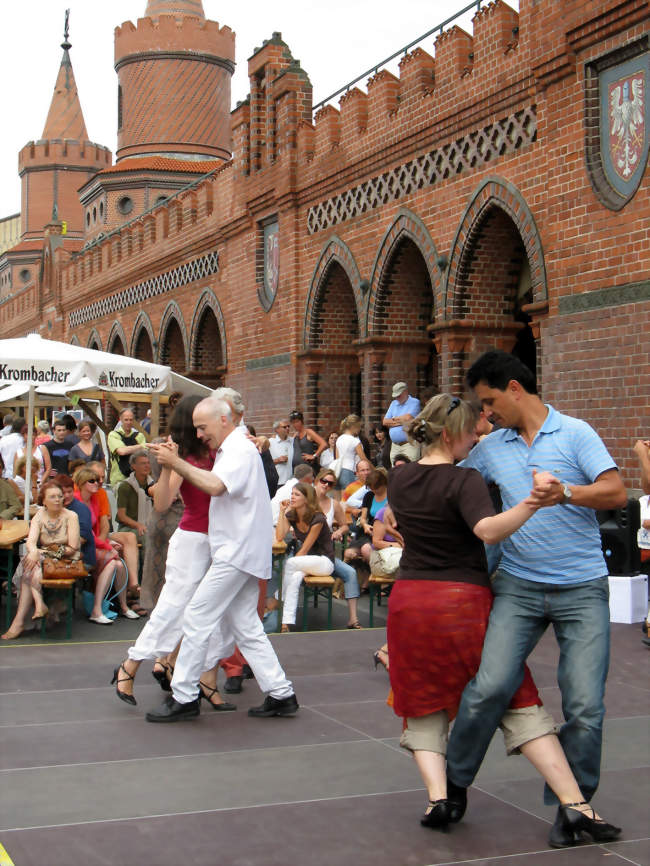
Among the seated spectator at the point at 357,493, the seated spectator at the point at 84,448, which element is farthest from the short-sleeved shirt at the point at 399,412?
the seated spectator at the point at 84,448

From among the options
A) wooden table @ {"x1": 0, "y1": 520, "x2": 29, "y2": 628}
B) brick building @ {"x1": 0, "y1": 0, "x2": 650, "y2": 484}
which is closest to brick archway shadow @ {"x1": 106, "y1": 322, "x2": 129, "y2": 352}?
brick building @ {"x1": 0, "y1": 0, "x2": 650, "y2": 484}

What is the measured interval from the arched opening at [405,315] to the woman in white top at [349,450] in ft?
7.59

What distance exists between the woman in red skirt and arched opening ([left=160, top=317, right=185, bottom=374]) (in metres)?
24.5

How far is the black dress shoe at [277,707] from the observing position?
21.6ft

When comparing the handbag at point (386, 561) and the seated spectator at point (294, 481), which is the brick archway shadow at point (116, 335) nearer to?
the seated spectator at point (294, 481)

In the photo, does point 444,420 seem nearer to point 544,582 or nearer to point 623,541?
point 544,582

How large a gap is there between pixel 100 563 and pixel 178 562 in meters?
3.92

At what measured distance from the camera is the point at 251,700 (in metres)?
7.12

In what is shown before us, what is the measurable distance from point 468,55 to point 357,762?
1161 cm

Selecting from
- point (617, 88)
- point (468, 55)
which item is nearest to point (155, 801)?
point (617, 88)

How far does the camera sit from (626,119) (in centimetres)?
1188

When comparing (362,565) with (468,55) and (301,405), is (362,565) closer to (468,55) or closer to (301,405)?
(468,55)

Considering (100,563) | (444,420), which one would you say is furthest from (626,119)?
(444,420)

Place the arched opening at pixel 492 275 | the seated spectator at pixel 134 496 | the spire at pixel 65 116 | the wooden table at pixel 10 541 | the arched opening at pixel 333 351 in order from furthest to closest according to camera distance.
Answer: the spire at pixel 65 116, the arched opening at pixel 333 351, the arched opening at pixel 492 275, the seated spectator at pixel 134 496, the wooden table at pixel 10 541
